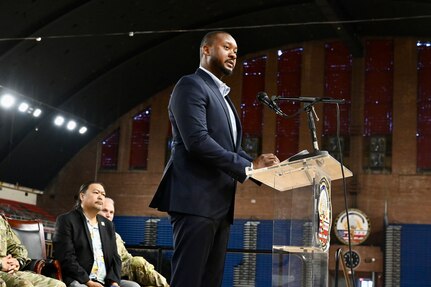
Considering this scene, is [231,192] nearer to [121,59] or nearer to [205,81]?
[205,81]

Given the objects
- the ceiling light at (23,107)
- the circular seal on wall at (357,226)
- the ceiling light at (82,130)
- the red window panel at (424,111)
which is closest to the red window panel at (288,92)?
the circular seal on wall at (357,226)

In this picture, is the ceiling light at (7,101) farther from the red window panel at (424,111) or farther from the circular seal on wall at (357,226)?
the red window panel at (424,111)

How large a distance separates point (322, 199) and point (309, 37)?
13.7 m

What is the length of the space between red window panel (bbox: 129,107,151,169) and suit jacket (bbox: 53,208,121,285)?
1161 cm

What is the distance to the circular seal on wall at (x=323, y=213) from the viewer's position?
2.55 m

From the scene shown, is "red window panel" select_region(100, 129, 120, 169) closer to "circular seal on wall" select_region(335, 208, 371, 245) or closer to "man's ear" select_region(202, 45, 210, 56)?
"circular seal on wall" select_region(335, 208, 371, 245)

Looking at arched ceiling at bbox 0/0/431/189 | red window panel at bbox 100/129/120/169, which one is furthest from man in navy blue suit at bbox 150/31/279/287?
red window panel at bbox 100/129/120/169

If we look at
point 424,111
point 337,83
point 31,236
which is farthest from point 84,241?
point 337,83

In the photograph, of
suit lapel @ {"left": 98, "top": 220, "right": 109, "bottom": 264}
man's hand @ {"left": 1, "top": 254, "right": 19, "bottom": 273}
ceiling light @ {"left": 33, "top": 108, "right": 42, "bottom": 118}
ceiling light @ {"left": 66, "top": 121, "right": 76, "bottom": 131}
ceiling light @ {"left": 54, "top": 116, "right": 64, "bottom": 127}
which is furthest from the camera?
ceiling light @ {"left": 66, "top": 121, "right": 76, "bottom": 131}

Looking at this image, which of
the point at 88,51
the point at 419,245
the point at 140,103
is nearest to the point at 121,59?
the point at 88,51

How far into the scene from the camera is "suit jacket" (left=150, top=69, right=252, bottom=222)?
2348 mm

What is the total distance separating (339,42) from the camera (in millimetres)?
15898

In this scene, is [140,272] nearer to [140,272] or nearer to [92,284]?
[140,272]

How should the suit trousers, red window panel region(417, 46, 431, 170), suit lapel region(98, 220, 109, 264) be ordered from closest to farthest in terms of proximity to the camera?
1. the suit trousers
2. suit lapel region(98, 220, 109, 264)
3. red window panel region(417, 46, 431, 170)
